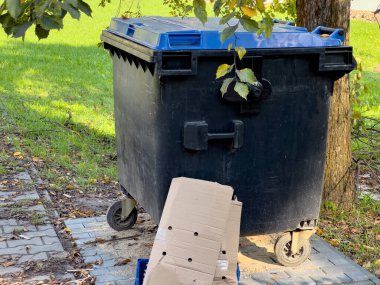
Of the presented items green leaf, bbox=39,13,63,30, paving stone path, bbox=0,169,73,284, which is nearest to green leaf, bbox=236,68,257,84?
green leaf, bbox=39,13,63,30

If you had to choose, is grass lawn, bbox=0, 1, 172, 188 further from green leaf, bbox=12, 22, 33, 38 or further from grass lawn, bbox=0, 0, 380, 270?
green leaf, bbox=12, 22, 33, 38

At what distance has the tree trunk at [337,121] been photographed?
5.14 metres

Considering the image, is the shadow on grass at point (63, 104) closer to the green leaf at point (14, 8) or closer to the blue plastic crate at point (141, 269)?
the blue plastic crate at point (141, 269)

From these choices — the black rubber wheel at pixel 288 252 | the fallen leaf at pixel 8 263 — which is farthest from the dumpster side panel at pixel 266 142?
the fallen leaf at pixel 8 263

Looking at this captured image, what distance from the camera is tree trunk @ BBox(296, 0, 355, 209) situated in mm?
5137

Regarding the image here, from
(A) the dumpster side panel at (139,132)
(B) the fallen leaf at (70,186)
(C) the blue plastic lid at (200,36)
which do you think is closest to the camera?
(C) the blue plastic lid at (200,36)

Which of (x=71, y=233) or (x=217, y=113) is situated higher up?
(x=217, y=113)

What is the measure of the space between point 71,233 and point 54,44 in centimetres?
998

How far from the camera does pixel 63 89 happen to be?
9.80 m

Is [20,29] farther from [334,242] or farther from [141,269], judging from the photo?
[334,242]

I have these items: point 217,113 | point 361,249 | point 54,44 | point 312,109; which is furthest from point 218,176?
point 54,44

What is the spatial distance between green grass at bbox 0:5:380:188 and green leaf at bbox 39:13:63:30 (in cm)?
312

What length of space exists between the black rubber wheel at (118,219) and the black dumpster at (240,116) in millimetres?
562

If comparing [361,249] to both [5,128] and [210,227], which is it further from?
[5,128]
